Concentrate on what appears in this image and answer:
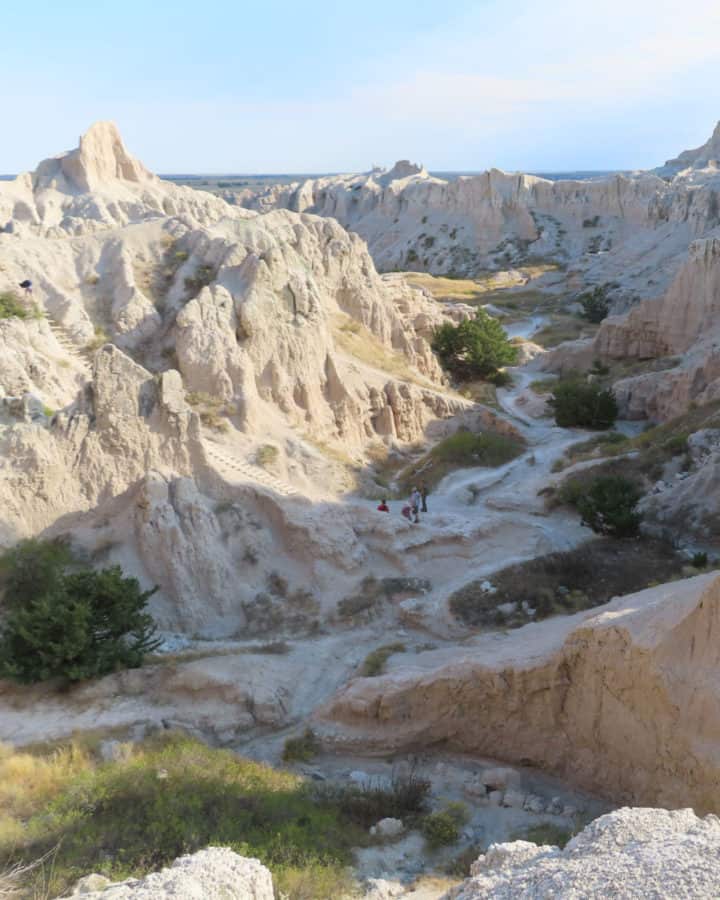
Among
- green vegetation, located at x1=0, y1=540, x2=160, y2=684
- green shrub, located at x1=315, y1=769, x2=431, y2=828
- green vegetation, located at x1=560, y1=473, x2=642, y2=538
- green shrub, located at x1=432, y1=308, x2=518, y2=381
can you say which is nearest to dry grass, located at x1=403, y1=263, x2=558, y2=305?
green shrub, located at x1=432, y1=308, x2=518, y2=381

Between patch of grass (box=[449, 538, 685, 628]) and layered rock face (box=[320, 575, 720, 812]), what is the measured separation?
1959mm

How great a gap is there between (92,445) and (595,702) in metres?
11.2

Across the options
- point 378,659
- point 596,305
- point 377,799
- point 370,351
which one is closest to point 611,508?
point 378,659

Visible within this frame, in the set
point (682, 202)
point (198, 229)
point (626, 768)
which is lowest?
point (626, 768)

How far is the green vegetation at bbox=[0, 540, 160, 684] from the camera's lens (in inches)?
424

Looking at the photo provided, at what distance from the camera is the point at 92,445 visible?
49.7 feet

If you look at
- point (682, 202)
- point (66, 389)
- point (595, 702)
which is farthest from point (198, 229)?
point (682, 202)

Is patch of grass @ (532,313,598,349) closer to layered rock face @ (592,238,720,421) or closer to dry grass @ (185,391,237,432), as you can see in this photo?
layered rock face @ (592,238,720,421)

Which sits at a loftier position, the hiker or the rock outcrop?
the rock outcrop

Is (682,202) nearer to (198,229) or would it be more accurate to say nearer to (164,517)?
(198,229)

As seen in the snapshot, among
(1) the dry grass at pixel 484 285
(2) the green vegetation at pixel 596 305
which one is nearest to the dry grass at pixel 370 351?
(1) the dry grass at pixel 484 285

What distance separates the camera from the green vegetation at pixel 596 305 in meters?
47.3

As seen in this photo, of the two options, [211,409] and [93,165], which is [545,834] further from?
[93,165]

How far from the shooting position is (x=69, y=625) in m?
10.9
